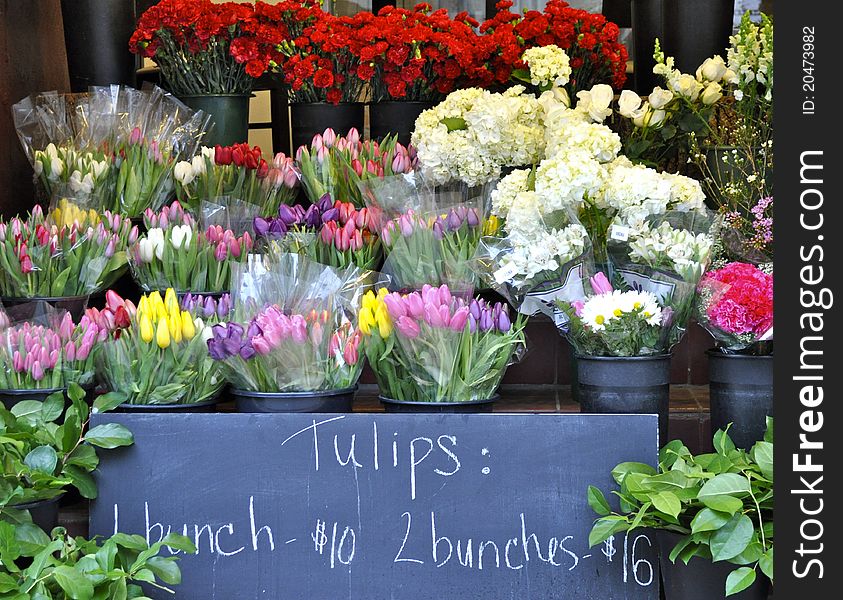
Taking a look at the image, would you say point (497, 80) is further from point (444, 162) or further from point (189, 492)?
point (189, 492)

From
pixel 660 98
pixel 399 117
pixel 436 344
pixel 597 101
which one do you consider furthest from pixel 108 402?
pixel 399 117

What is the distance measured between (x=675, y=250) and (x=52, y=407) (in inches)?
43.2

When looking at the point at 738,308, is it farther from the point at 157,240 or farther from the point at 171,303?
the point at 157,240

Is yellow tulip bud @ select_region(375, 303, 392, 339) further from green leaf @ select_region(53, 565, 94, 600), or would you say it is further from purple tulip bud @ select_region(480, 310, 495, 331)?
green leaf @ select_region(53, 565, 94, 600)

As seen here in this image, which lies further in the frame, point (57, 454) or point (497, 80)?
point (497, 80)

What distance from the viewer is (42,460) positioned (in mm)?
1672

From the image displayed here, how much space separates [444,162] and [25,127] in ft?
3.62

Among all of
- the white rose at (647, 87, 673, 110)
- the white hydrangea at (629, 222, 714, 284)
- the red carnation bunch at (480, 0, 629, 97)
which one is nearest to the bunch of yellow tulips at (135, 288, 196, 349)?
the white hydrangea at (629, 222, 714, 284)

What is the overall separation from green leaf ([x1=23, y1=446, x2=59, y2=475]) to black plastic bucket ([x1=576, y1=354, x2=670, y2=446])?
0.89 metres

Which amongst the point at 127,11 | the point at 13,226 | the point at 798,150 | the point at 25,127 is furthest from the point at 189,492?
the point at 127,11

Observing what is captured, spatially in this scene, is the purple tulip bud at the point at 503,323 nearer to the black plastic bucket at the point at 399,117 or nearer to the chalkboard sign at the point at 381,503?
the chalkboard sign at the point at 381,503

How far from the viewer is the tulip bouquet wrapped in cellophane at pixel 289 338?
1.80 meters

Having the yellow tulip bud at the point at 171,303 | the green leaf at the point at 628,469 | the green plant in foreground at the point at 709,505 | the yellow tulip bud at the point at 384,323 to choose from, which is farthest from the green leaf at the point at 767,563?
the yellow tulip bud at the point at 171,303

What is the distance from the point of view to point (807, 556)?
1301mm
